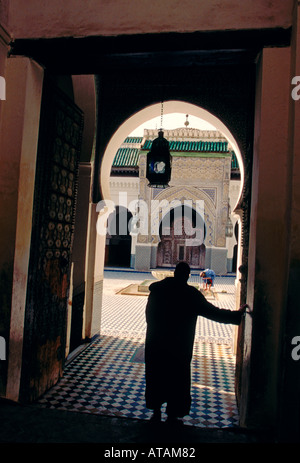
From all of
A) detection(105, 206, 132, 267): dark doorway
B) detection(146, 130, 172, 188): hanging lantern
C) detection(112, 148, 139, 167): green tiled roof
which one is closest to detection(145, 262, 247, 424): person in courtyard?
detection(146, 130, 172, 188): hanging lantern

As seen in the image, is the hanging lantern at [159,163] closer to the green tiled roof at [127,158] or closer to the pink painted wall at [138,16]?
the pink painted wall at [138,16]

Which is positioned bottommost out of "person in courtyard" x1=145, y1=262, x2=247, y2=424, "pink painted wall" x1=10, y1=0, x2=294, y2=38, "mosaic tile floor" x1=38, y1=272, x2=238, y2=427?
"mosaic tile floor" x1=38, y1=272, x2=238, y2=427

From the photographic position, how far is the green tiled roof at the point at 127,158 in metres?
11.6

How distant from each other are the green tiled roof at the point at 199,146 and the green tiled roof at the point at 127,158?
987 millimetres

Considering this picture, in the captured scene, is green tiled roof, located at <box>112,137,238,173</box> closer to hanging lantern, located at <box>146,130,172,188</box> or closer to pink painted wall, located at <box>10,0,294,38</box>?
hanging lantern, located at <box>146,130,172,188</box>

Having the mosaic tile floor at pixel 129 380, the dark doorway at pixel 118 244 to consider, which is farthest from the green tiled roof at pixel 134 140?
the mosaic tile floor at pixel 129 380

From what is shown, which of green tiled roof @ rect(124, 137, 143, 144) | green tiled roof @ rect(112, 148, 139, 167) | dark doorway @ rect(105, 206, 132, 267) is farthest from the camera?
green tiled roof @ rect(124, 137, 143, 144)

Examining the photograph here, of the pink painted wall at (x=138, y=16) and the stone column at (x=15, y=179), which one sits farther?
the stone column at (x=15, y=179)

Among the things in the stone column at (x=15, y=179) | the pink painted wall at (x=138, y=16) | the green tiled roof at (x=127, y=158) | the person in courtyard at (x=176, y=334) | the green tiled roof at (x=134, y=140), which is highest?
the green tiled roof at (x=134, y=140)

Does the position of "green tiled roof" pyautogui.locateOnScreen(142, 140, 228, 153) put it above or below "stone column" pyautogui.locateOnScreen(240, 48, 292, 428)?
above

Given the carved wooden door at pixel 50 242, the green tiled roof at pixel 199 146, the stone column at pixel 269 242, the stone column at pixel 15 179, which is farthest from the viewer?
the green tiled roof at pixel 199 146

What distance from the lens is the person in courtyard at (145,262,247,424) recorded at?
1478 mm

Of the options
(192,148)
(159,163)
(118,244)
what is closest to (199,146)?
(192,148)

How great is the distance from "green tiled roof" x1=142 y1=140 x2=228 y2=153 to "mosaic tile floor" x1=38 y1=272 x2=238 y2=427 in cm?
752
